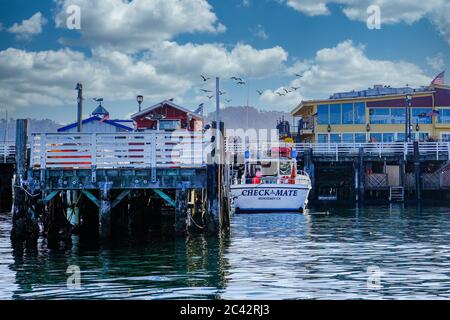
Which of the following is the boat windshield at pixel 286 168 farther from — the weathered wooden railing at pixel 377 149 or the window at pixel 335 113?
the window at pixel 335 113

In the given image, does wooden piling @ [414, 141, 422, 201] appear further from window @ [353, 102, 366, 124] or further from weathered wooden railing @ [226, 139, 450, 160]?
window @ [353, 102, 366, 124]

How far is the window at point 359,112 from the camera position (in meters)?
64.1

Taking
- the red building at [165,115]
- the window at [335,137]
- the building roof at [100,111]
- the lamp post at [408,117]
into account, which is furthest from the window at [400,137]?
the building roof at [100,111]

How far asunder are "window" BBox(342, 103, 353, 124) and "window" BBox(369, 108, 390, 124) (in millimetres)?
1805

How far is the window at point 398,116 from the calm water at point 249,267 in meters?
38.8

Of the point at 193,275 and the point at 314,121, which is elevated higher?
the point at 314,121

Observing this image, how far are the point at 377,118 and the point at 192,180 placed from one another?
4480 cm

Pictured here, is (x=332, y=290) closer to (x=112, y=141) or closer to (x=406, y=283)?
(x=406, y=283)

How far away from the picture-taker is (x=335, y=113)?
212ft

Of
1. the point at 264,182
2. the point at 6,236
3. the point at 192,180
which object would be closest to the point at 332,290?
the point at 192,180

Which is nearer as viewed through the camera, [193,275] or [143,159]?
[193,275]

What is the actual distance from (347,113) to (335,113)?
3.63 ft

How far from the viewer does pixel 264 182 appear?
40219 millimetres

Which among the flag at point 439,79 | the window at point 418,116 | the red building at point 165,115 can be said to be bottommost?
the red building at point 165,115
